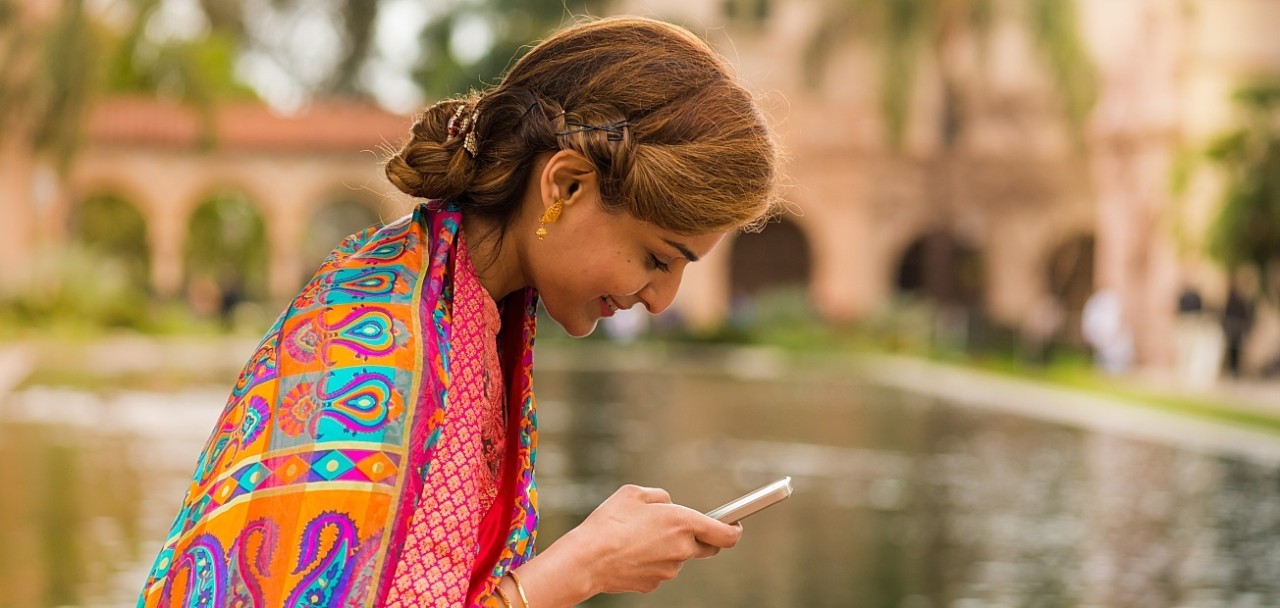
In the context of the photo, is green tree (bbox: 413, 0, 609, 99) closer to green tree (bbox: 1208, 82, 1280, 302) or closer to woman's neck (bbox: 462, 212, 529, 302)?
green tree (bbox: 1208, 82, 1280, 302)

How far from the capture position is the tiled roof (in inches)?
1412

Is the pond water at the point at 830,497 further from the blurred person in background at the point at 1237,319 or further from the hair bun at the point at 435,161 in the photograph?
the blurred person in background at the point at 1237,319

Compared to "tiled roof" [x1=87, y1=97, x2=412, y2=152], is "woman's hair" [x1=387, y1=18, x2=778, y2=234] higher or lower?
lower

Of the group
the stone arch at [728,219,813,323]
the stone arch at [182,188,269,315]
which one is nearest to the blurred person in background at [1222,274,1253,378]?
the stone arch at [728,219,813,323]

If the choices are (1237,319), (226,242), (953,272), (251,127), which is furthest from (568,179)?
(226,242)

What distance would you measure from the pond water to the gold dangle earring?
475cm

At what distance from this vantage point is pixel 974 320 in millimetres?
31266

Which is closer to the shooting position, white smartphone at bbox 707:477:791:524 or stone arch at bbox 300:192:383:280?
white smartphone at bbox 707:477:791:524

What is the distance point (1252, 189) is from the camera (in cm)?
2014

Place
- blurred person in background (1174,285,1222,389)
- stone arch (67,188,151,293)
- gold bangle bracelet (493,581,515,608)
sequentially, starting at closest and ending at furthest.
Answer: gold bangle bracelet (493,581,515,608) < blurred person in background (1174,285,1222,389) < stone arch (67,188,151,293)

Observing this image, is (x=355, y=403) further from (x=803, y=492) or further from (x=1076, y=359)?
(x=1076, y=359)

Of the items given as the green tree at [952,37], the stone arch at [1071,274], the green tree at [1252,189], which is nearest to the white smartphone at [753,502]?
the green tree at [1252,189]

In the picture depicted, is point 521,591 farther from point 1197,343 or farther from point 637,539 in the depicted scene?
point 1197,343

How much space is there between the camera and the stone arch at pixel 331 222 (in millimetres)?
37969
